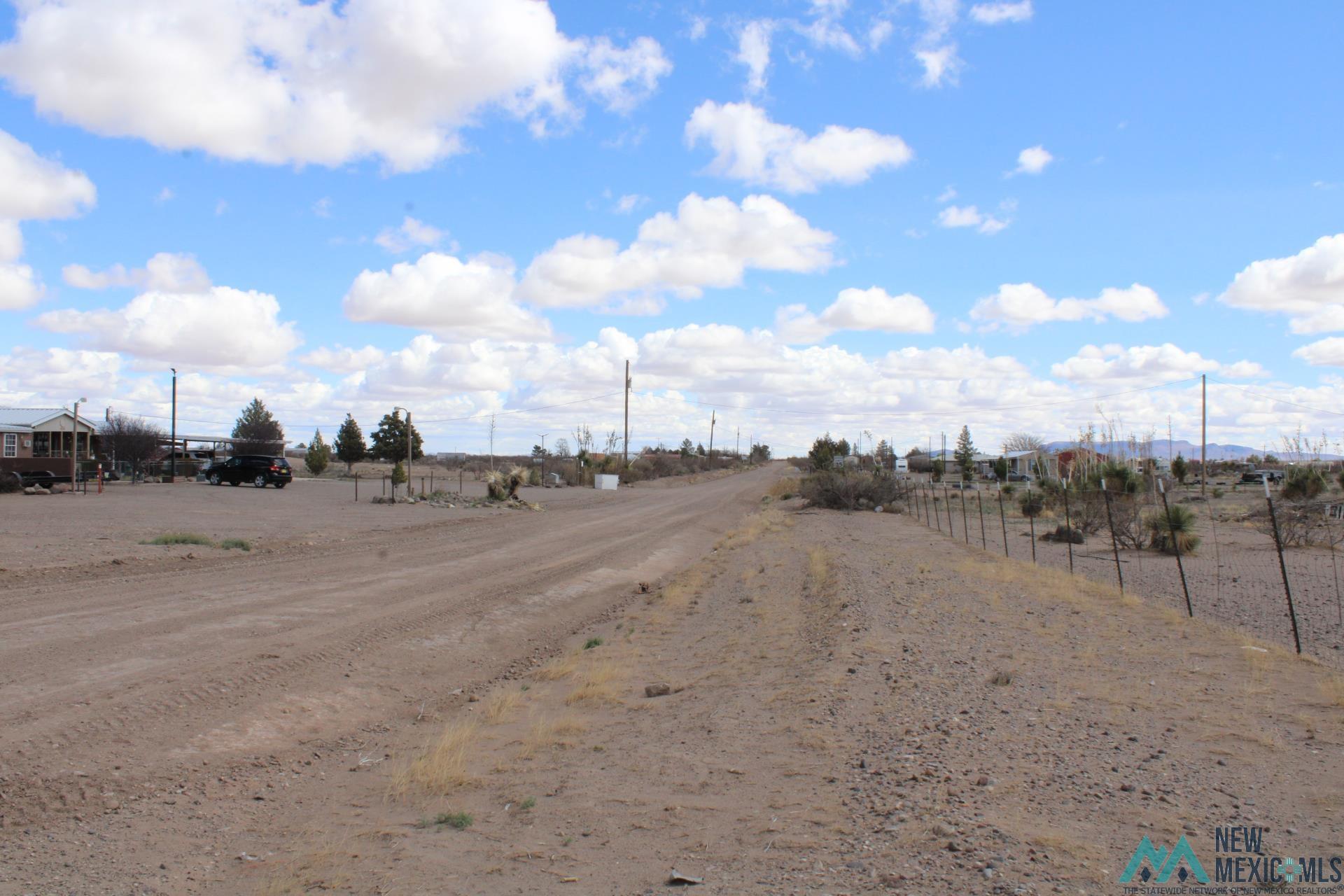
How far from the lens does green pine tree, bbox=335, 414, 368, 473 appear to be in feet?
327

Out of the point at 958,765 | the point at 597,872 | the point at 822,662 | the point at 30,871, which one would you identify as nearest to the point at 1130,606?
the point at 822,662

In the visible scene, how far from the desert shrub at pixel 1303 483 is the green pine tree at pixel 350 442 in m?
85.0

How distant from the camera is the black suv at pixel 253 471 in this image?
172 ft

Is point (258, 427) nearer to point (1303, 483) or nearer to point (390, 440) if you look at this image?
point (390, 440)

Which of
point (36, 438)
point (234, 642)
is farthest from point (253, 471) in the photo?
point (234, 642)

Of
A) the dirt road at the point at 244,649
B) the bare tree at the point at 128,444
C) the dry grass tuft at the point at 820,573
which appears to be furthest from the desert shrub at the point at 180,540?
the bare tree at the point at 128,444

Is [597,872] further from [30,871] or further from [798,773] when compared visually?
[30,871]

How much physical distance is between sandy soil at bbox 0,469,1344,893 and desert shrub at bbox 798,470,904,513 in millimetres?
26195

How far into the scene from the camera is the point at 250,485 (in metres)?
53.5

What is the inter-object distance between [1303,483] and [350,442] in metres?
87.0

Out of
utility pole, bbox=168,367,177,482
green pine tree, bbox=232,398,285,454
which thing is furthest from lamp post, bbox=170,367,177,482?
green pine tree, bbox=232,398,285,454

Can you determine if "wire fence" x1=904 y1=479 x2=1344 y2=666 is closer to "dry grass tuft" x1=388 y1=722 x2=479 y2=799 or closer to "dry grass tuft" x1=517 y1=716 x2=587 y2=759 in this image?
"dry grass tuft" x1=517 y1=716 x2=587 y2=759

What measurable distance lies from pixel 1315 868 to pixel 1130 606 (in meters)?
9.98

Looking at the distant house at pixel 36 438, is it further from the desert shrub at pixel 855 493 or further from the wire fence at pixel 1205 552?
the wire fence at pixel 1205 552
